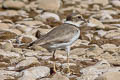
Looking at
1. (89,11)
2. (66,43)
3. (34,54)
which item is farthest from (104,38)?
(89,11)

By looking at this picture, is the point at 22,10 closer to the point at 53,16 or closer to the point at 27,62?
the point at 53,16

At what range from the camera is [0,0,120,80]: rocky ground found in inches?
332

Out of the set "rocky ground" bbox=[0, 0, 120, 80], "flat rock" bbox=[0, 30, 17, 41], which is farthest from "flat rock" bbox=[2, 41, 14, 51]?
"flat rock" bbox=[0, 30, 17, 41]

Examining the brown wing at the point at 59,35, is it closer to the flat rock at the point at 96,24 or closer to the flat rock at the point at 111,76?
the flat rock at the point at 111,76

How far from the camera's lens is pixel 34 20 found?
14289mm

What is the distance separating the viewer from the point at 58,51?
10.3 meters

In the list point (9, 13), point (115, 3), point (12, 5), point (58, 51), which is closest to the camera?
point (58, 51)

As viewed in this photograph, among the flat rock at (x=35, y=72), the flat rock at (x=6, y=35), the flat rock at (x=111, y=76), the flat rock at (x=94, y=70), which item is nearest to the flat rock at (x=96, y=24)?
the flat rock at (x=6, y=35)

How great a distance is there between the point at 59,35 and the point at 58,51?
177cm

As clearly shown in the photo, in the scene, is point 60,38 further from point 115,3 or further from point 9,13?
point 115,3

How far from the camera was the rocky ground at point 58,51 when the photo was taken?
27.7 feet

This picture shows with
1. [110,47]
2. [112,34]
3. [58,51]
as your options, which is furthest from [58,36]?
[112,34]

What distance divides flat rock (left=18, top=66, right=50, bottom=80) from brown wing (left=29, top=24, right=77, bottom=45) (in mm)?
513

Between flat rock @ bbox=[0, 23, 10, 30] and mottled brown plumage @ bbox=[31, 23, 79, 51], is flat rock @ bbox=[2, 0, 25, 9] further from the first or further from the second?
mottled brown plumage @ bbox=[31, 23, 79, 51]
